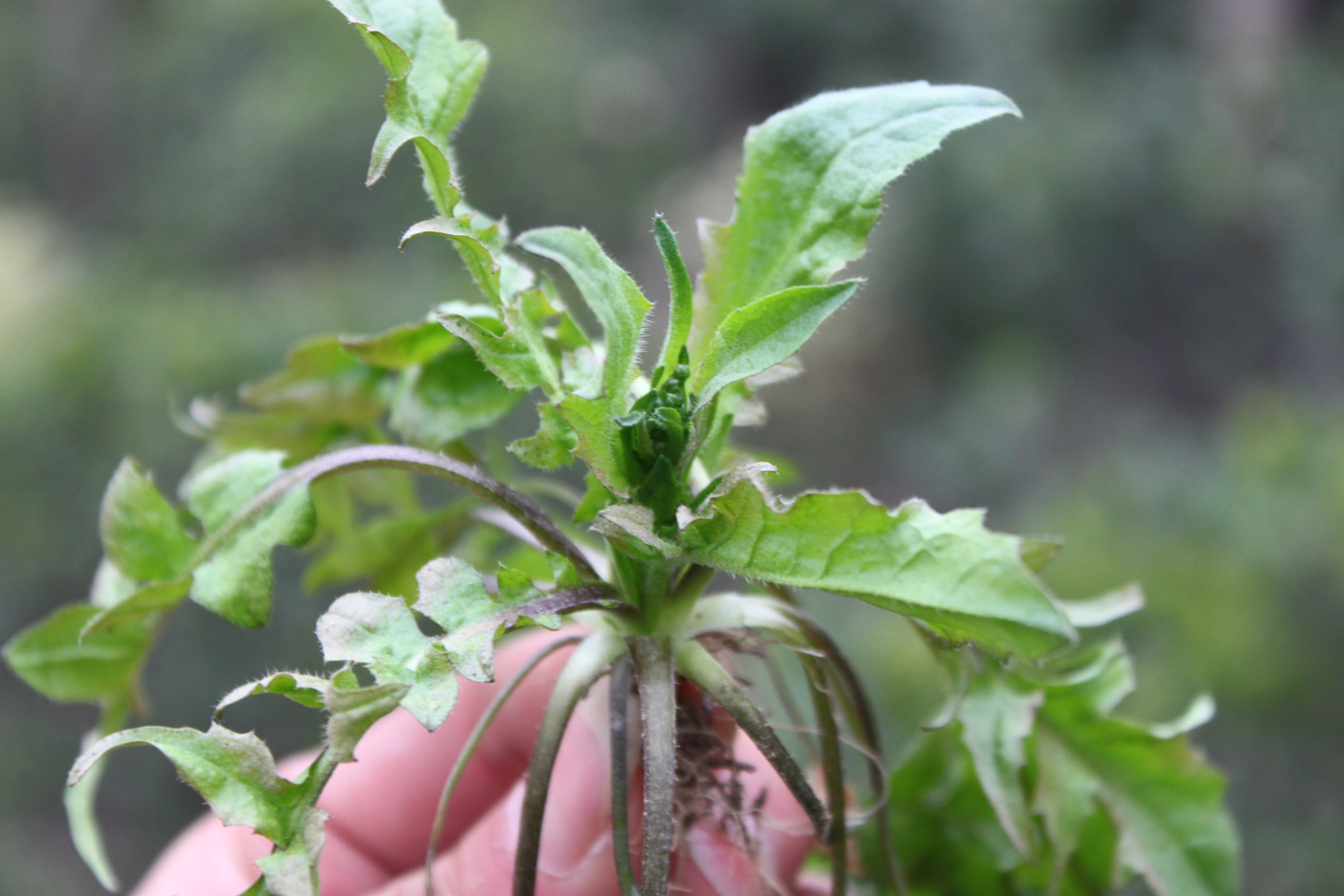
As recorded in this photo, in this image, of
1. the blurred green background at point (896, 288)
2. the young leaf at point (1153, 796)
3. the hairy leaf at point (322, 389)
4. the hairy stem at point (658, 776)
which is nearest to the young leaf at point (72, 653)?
the hairy leaf at point (322, 389)

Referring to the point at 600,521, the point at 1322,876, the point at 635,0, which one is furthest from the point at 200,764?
the point at 635,0

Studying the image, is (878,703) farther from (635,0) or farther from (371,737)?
(635,0)

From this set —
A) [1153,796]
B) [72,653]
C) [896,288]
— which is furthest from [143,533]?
[896,288]

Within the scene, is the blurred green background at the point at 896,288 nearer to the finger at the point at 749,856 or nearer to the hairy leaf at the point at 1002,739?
the finger at the point at 749,856

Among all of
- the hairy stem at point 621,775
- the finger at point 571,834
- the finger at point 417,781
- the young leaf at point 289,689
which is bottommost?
the finger at point 417,781

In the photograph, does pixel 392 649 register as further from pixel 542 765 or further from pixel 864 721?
pixel 864 721

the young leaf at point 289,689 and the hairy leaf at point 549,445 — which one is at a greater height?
the hairy leaf at point 549,445

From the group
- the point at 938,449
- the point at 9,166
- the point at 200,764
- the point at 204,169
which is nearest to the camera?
the point at 200,764
